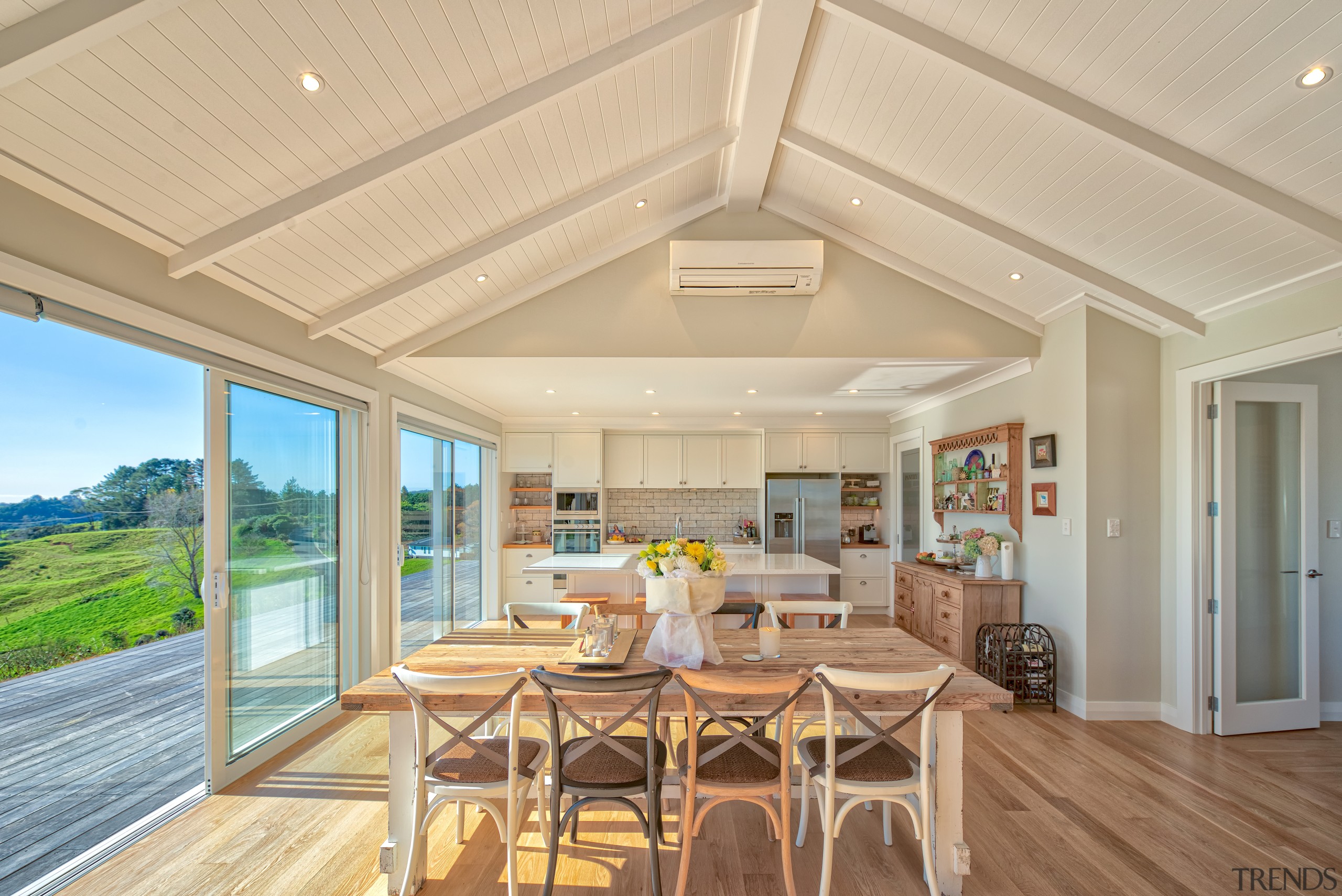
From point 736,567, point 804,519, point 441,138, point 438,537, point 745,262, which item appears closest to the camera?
point 441,138

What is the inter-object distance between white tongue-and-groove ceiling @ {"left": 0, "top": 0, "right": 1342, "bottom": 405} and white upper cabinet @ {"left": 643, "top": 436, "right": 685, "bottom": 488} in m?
3.96

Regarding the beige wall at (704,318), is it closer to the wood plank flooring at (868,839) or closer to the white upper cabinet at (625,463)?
the wood plank flooring at (868,839)

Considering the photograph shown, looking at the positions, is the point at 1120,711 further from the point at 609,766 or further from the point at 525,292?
the point at 525,292

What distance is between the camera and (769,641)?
256 centimetres

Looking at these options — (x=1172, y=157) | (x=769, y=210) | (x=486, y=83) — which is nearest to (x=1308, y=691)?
(x=1172, y=157)

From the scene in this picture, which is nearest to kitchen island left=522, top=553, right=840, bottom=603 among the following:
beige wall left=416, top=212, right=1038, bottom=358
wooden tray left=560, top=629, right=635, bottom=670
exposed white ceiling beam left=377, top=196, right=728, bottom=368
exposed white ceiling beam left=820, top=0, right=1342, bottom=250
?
beige wall left=416, top=212, right=1038, bottom=358

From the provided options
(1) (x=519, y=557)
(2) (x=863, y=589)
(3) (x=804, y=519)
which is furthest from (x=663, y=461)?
(2) (x=863, y=589)

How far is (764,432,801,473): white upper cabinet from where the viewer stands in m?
7.70

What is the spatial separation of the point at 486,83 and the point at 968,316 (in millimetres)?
3508

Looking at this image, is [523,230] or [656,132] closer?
[656,132]

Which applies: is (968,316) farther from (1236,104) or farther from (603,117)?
(603,117)

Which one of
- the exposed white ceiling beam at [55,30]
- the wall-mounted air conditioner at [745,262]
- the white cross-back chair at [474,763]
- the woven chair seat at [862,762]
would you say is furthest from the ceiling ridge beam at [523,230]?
the woven chair seat at [862,762]

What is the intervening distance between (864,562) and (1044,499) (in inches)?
129

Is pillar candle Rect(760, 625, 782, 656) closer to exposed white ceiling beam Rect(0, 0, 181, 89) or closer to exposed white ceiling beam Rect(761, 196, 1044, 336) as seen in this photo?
exposed white ceiling beam Rect(0, 0, 181, 89)
